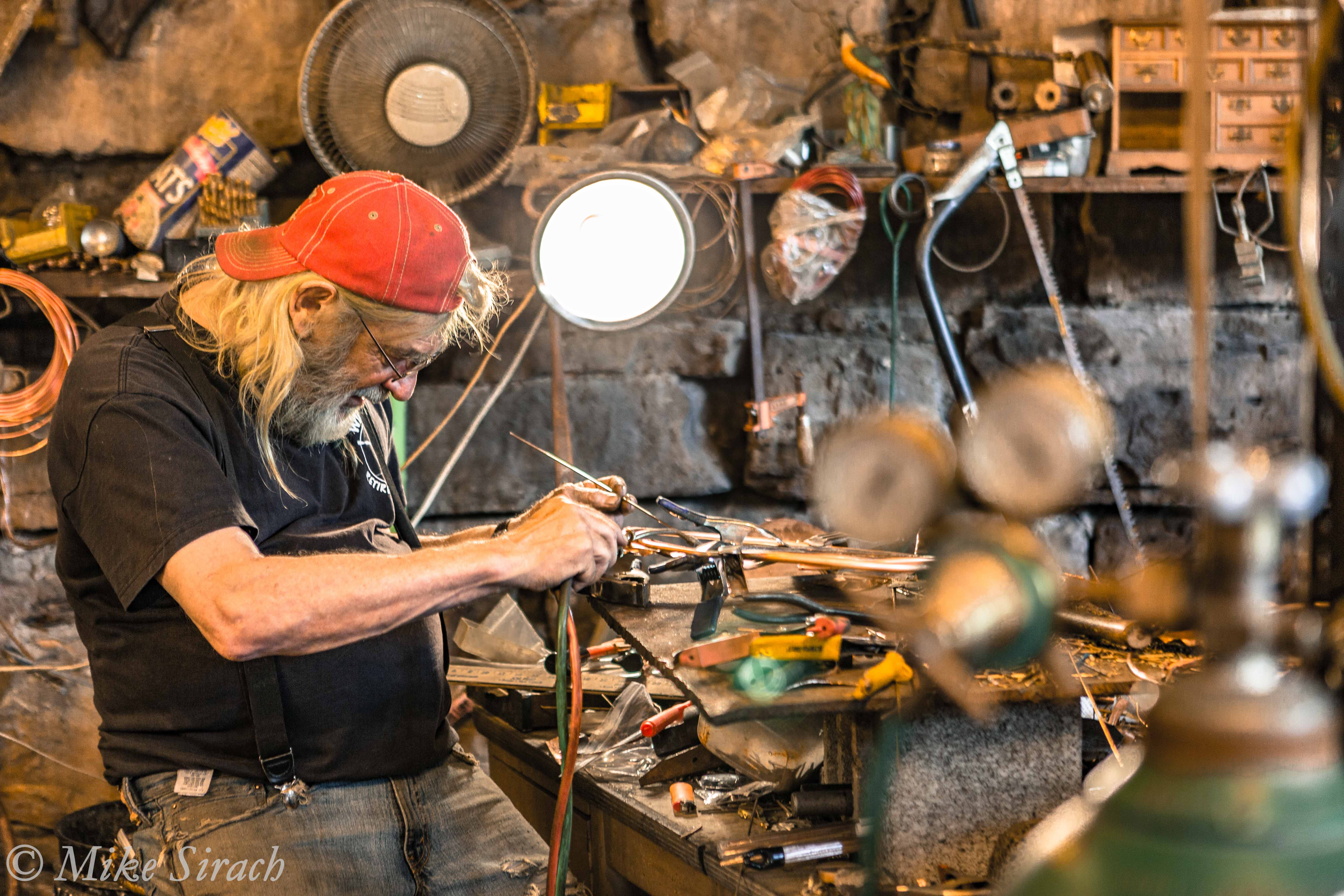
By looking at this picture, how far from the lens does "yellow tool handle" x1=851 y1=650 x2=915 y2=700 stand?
133cm

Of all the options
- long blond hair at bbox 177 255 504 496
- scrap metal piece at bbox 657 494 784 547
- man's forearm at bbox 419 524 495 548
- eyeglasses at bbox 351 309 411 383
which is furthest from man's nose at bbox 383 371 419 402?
scrap metal piece at bbox 657 494 784 547

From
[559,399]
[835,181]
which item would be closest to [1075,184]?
[835,181]

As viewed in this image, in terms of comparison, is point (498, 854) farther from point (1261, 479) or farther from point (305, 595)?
point (1261, 479)

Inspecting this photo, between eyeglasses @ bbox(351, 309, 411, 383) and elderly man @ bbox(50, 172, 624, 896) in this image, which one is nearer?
elderly man @ bbox(50, 172, 624, 896)

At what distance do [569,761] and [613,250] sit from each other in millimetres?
1331

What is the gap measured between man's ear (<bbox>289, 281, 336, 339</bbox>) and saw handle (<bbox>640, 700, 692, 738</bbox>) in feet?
3.17

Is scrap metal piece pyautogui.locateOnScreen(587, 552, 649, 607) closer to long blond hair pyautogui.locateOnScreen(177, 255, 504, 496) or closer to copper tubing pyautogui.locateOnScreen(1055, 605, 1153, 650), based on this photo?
long blond hair pyautogui.locateOnScreen(177, 255, 504, 496)

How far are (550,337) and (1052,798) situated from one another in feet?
7.81

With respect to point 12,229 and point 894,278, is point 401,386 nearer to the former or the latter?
point 894,278

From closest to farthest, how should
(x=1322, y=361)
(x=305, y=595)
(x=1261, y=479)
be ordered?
(x=1261, y=479) → (x=1322, y=361) → (x=305, y=595)

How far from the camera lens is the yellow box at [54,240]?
3.23 meters

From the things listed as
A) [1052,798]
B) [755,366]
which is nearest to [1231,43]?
[755,366]

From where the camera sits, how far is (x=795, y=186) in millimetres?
3363

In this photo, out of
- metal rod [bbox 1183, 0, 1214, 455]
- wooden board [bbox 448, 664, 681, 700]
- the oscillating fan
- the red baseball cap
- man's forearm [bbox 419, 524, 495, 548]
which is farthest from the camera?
the oscillating fan
